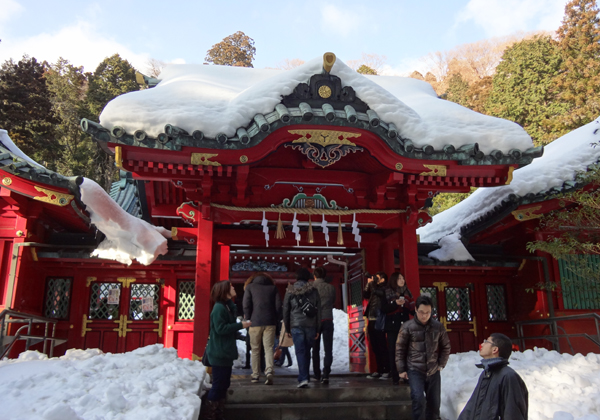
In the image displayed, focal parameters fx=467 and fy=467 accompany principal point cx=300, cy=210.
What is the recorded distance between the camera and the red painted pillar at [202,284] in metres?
7.84

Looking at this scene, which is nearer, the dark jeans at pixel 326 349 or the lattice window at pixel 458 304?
the dark jeans at pixel 326 349

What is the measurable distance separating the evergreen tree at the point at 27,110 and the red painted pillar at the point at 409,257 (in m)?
20.4

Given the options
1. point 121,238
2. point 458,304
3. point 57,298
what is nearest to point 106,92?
point 57,298

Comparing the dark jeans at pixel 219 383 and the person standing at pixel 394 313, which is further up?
the person standing at pixel 394 313

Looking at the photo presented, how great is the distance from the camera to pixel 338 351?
1377 centimetres

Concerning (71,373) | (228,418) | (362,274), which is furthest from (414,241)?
(71,373)

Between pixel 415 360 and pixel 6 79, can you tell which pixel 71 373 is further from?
pixel 6 79

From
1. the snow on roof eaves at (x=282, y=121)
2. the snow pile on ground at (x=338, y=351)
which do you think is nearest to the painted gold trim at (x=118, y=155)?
the snow on roof eaves at (x=282, y=121)

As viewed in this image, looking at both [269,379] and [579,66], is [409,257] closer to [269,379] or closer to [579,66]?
[269,379]

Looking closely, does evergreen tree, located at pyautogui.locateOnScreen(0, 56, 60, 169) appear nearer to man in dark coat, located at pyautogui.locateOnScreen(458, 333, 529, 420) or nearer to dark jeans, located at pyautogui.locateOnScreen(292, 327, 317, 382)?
dark jeans, located at pyautogui.locateOnScreen(292, 327, 317, 382)

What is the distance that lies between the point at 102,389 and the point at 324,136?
4908 mm

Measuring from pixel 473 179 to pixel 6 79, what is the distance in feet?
76.6

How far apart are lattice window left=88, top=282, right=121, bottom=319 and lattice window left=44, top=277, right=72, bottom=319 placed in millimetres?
521

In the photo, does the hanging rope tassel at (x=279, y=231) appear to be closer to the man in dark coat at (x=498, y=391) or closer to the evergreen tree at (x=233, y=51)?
the man in dark coat at (x=498, y=391)
